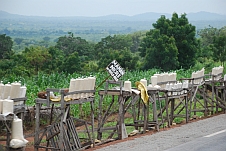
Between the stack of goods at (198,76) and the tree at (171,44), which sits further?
the tree at (171,44)

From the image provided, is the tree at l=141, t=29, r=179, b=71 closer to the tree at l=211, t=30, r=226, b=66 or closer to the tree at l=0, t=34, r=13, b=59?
the tree at l=211, t=30, r=226, b=66

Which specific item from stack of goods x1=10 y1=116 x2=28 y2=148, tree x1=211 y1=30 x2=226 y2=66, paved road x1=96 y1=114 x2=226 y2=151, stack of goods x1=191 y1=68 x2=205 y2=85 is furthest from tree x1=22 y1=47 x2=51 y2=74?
stack of goods x1=10 y1=116 x2=28 y2=148

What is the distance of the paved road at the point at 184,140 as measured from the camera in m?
13.5

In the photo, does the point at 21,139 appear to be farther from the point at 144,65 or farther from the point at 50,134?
the point at 144,65

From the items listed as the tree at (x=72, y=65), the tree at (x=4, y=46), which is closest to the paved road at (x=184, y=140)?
the tree at (x=72, y=65)

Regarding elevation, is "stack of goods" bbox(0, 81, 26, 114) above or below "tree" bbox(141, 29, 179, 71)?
above

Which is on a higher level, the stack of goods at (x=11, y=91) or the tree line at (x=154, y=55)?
the stack of goods at (x=11, y=91)

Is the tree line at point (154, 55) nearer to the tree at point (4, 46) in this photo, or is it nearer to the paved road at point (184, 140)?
the tree at point (4, 46)

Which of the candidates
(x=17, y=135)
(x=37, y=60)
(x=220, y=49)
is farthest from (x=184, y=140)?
(x=220, y=49)

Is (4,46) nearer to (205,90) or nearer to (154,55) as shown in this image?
(154,55)

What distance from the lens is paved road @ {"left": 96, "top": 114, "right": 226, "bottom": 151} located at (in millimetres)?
13508

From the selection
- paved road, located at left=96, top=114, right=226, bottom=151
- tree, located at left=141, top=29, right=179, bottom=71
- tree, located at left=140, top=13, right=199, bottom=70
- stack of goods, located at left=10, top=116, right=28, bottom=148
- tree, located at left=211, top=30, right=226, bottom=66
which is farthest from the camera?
tree, located at left=211, top=30, right=226, bottom=66

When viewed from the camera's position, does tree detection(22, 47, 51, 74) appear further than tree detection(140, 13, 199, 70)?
No

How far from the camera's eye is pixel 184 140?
1480 cm
